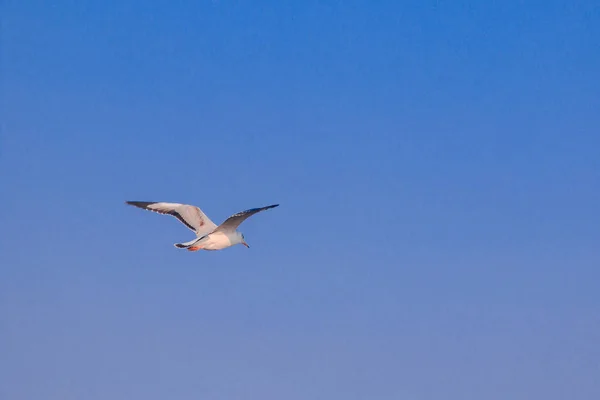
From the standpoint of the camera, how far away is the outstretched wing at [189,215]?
58125 millimetres

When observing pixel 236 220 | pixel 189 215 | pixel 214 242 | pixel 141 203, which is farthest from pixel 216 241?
pixel 141 203

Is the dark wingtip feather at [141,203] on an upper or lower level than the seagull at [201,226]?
upper

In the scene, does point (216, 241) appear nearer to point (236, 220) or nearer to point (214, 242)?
point (214, 242)

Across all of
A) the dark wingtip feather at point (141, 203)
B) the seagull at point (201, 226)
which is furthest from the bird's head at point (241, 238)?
the dark wingtip feather at point (141, 203)

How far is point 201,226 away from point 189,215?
41.7 inches

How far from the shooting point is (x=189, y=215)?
191ft

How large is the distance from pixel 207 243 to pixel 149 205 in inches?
200

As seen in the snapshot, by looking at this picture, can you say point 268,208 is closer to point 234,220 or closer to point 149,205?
point 234,220

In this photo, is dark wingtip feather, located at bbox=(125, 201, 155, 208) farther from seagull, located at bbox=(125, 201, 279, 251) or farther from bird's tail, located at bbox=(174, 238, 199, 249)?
bird's tail, located at bbox=(174, 238, 199, 249)

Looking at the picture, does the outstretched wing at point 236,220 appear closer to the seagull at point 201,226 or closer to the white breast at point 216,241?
the seagull at point 201,226

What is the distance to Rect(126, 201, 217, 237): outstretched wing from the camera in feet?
191

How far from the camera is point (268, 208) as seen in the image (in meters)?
49.4

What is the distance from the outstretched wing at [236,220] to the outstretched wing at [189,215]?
1.49 metres

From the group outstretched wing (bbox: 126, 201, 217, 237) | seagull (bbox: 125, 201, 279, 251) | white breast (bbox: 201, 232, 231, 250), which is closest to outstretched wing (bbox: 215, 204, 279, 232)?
seagull (bbox: 125, 201, 279, 251)
